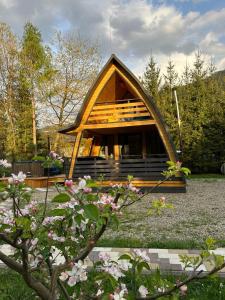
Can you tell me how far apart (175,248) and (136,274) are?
3144 millimetres

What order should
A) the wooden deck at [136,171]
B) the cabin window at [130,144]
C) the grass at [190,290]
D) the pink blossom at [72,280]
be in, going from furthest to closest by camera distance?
the cabin window at [130,144], the wooden deck at [136,171], the grass at [190,290], the pink blossom at [72,280]

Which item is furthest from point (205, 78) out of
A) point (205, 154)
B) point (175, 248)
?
point (175, 248)

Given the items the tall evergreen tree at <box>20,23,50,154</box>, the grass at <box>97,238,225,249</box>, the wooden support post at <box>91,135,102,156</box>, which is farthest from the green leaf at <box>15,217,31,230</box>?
the tall evergreen tree at <box>20,23,50,154</box>

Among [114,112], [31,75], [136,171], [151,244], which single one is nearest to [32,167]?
[114,112]

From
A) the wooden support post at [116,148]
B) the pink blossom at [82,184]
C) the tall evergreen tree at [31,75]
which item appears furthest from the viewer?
the tall evergreen tree at [31,75]

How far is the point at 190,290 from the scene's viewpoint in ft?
10.7

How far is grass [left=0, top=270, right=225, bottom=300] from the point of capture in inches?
122

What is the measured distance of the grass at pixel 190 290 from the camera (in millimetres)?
3104

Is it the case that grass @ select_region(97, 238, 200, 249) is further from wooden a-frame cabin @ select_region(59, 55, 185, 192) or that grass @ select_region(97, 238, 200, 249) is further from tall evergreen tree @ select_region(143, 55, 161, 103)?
tall evergreen tree @ select_region(143, 55, 161, 103)

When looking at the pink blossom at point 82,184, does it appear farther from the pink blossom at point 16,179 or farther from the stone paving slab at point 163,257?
the stone paving slab at point 163,257

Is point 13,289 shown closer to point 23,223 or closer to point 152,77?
point 23,223

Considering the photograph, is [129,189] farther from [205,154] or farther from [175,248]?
[205,154]

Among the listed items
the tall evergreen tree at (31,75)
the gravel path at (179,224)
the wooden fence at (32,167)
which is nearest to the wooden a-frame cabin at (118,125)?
the gravel path at (179,224)

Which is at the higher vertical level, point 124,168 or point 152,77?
point 152,77
